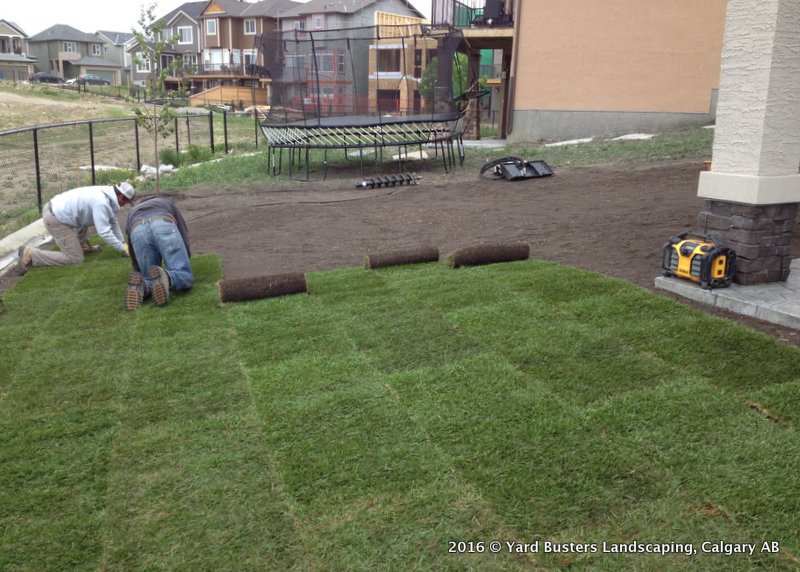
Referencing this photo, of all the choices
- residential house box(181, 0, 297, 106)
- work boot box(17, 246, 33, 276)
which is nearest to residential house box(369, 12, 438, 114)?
work boot box(17, 246, 33, 276)

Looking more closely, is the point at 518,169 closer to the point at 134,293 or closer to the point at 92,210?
the point at 92,210

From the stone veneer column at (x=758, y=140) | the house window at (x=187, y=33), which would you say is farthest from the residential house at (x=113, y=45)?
the stone veneer column at (x=758, y=140)

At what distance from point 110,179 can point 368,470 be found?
40.6 ft

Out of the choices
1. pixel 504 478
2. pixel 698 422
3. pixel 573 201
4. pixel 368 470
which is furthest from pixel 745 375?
pixel 573 201

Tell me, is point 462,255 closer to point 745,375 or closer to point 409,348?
point 409,348

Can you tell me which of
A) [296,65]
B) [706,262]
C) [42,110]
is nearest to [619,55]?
[296,65]

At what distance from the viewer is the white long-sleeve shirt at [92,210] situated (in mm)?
7488

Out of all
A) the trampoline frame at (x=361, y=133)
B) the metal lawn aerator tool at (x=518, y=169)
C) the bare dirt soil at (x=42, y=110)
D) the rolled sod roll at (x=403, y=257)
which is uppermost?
the bare dirt soil at (x=42, y=110)

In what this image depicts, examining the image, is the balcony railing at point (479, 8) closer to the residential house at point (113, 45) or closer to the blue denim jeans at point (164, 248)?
the blue denim jeans at point (164, 248)

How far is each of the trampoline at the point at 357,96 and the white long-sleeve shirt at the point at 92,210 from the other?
728cm

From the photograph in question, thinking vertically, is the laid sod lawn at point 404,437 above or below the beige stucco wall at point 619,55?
below

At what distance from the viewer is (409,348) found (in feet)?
16.5

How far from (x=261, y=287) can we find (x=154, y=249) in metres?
1.22

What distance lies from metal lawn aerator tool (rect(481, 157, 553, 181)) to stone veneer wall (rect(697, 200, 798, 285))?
22.2 ft
